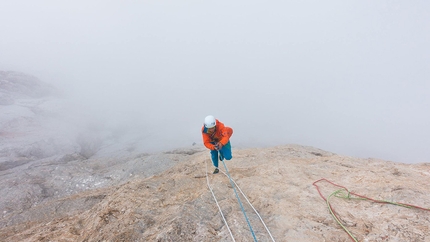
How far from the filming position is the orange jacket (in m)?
5.27

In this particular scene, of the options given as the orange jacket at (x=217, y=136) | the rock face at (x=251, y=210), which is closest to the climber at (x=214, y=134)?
the orange jacket at (x=217, y=136)

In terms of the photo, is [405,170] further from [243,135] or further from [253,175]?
[243,135]

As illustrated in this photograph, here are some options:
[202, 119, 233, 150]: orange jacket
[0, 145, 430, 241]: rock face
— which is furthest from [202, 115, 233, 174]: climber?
[0, 145, 430, 241]: rock face

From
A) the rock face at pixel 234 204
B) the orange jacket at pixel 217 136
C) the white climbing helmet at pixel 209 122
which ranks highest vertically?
the white climbing helmet at pixel 209 122

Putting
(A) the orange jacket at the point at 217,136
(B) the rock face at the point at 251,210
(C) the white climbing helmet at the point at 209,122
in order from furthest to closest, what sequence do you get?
(A) the orange jacket at the point at 217,136, (C) the white climbing helmet at the point at 209,122, (B) the rock face at the point at 251,210

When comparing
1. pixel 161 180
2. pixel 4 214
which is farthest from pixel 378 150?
pixel 4 214

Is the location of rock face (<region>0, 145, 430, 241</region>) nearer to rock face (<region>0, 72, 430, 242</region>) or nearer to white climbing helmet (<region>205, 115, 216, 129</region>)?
rock face (<region>0, 72, 430, 242</region>)

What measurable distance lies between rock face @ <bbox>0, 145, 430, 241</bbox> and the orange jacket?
3.07ft

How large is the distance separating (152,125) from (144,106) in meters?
8.86

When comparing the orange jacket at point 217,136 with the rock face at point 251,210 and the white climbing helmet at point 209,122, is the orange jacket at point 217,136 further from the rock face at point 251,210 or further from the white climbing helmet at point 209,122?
the rock face at point 251,210

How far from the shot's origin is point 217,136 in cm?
548

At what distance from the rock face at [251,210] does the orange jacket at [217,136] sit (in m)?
0.93

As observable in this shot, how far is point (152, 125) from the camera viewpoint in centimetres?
2412

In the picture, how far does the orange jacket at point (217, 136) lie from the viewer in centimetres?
527
